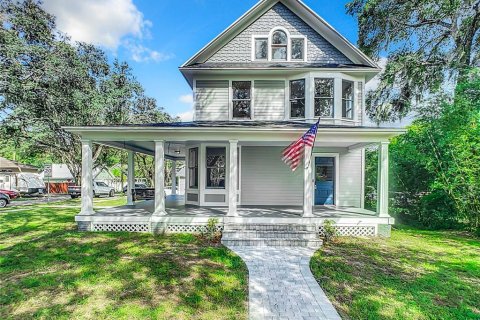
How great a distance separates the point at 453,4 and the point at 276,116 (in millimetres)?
10845

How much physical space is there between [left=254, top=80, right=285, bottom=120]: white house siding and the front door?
8.71 ft

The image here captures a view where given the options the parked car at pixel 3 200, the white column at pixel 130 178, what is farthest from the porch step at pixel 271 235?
the parked car at pixel 3 200

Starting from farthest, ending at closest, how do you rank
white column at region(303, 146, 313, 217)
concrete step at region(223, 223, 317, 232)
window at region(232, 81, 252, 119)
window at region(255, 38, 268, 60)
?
window at region(255, 38, 268, 60), window at region(232, 81, 252, 119), white column at region(303, 146, 313, 217), concrete step at region(223, 223, 317, 232)

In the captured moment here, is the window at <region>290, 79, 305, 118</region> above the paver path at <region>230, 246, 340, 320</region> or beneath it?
above

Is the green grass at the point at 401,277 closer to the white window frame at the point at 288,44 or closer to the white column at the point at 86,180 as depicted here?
the white column at the point at 86,180

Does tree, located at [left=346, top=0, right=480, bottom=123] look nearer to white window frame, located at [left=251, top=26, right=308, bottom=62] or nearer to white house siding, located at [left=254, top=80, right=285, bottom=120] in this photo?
white window frame, located at [left=251, top=26, right=308, bottom=62]

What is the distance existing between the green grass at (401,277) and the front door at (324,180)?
3.32 meters

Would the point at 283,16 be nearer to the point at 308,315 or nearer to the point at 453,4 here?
the point at 453,4

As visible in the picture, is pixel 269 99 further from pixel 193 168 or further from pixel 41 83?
pixel 41 83

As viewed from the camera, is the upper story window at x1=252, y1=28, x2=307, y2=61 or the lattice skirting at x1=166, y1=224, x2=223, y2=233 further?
the upper story window at x1=252, y1=28, x2=307, y2=61

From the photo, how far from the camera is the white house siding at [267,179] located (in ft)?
36.2

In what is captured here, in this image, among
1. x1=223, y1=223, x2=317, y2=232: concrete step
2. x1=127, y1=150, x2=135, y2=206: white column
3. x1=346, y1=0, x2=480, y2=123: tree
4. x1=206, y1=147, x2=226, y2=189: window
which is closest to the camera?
x1=223, y1=223, x2=317, y2=232: concrete step

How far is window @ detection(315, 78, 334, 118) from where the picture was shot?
10.9 metres

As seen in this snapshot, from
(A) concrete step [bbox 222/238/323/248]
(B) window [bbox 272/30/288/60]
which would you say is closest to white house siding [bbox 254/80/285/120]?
(B) window [bbox 272/30/288/60]
